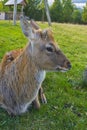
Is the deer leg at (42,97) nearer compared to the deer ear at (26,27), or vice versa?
the deer ear at (26,27)

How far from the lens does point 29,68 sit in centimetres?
510

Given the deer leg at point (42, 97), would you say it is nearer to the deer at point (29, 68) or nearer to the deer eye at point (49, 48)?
the deer at point (29, 68)

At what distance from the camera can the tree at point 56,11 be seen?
157 ft

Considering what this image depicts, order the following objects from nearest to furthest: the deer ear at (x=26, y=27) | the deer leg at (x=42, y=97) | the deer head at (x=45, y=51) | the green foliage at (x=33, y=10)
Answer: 1. the deer ear at (x=26, y=27)
2. the deer head at (x=45, y=51)
3. the deer leg at (x=42, y=97)
4. the green foliage at (x=33, y=10)

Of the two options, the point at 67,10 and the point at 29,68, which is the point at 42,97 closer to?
the point at 29,68

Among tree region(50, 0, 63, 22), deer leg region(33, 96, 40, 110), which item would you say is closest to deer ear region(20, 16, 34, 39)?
deer leg region(33, 96, 40, 110)

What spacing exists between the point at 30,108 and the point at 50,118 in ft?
1.33

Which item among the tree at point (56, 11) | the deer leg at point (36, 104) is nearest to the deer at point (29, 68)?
the deer leg at point (36, 104)

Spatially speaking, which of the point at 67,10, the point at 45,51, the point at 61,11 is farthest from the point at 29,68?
the point at 67,10

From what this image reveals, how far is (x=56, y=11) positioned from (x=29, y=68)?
4435cm

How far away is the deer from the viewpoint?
489 centimetres

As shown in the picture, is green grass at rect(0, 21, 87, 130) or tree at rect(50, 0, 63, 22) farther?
tree at rect(50, 0, 63, 22)

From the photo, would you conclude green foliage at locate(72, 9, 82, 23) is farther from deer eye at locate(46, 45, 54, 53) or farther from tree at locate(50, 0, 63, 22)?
deer eye at locate(46, 45, 54, 53)

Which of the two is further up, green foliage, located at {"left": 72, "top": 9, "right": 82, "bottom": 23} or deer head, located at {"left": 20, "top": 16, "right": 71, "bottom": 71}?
deer head, located at {"left": 20, "top": 16, "right": 71, "bottom": 71}
